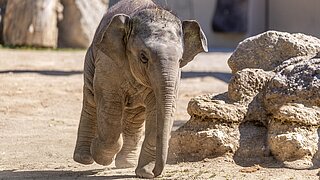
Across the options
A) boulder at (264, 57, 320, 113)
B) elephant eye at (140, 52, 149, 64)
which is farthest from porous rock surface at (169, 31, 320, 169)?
elephant eye at (140, 52, 149, 64)

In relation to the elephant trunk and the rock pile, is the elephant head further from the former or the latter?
the rock pile

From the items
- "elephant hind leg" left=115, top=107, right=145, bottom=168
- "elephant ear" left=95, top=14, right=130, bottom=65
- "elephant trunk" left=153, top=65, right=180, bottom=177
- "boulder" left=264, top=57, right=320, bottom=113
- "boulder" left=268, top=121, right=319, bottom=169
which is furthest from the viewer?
"elephant hind leg" left=115, top=107, right=145, bottom=168

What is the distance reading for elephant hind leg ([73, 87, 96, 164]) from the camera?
7.47m

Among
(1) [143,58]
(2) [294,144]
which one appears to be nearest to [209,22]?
(2) [294,144]

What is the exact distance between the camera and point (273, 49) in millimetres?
7871

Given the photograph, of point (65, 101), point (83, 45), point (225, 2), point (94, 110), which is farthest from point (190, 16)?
point (94, 110)

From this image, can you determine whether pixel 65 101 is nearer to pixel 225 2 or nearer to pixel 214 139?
pixel 214 139

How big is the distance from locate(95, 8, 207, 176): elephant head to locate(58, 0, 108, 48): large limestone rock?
45.9ft

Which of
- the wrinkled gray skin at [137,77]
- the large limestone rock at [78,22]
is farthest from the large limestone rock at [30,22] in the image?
the wrinkled gray skin at [137,77]

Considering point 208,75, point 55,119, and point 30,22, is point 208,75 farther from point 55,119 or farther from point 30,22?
point 30,22

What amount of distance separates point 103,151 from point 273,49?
1.77 meters

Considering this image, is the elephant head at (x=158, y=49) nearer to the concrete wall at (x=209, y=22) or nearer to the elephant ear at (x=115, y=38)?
the elephant ear at (x=115, y=38)

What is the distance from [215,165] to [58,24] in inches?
561

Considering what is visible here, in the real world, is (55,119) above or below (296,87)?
below
